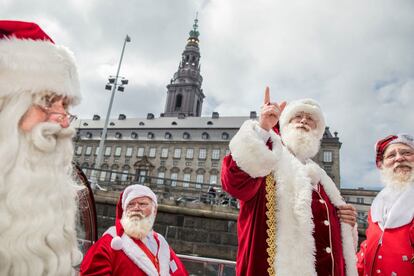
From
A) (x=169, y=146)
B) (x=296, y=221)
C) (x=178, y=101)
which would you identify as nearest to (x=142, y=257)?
(x=296, y=221)

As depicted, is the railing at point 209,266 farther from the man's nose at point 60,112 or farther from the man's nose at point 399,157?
the man's nose at point 60,112

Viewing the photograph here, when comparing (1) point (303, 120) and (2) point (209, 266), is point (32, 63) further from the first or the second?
(2) point (209, 266)

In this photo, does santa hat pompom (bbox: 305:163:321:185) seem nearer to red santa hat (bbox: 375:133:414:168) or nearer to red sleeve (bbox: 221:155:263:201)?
red sleeve (bbox: 221:155:263:201)

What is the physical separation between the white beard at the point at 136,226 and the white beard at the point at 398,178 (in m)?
2.59

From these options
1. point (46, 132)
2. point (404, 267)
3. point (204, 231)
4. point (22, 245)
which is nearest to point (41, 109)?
point (46, 132)

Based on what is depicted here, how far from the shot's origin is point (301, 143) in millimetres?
2447

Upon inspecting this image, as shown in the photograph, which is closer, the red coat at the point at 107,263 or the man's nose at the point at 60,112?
the man's nose at the point at 60,112

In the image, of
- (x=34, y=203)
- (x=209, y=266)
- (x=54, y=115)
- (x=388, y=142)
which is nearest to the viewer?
(x=34, y=203)

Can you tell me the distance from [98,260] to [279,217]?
5.41 feet

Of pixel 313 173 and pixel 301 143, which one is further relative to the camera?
pixel 301 143

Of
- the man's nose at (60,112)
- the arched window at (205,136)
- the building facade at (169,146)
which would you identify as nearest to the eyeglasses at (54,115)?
the man's nose at (60,112)

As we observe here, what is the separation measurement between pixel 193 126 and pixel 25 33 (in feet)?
169

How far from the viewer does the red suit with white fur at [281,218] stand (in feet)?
6.41

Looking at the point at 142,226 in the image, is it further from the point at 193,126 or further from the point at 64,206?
the point at 193,126
